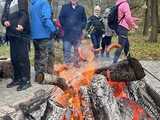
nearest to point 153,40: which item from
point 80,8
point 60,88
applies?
point 80,8

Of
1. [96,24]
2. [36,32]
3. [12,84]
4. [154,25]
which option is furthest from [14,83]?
[154,25]

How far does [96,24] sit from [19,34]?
17.1 feet

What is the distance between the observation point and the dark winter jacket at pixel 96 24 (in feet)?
41.2

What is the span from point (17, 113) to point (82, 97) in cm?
84

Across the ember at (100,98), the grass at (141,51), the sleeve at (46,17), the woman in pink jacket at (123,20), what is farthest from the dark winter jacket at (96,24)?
the ember at (100,98)

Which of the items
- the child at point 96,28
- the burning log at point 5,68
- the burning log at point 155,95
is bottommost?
the burning log at point 155,95

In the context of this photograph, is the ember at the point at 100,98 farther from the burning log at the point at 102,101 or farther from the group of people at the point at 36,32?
the group of people at the point at 36,32

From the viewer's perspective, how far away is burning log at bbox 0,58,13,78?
8.77 metres

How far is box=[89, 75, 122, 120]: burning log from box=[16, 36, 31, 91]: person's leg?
213 cm

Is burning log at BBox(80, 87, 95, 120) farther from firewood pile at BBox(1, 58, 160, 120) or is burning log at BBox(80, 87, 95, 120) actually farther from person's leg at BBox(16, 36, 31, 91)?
person's leg at BBox(16, 36, 31, 91)

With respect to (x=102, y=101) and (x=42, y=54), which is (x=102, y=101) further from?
(x=42, y=54)

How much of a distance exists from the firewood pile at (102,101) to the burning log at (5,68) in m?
2.86

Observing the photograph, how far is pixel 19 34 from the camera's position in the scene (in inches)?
300

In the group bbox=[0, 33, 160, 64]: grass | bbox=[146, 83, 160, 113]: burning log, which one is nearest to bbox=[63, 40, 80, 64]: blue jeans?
bbox=[0, 33, 160, 64]: grass
